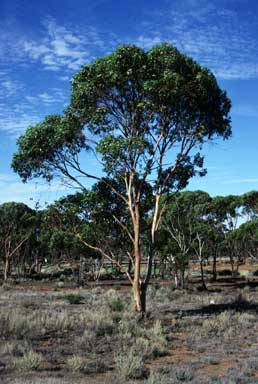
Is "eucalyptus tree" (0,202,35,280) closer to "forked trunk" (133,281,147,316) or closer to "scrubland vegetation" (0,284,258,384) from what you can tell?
"scrubland vegetation" (0,284,258,384)

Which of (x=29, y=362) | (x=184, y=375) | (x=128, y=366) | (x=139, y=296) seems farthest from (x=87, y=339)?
(x=139, y=296)

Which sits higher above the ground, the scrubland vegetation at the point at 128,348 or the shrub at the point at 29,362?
the shrub at the point at 29,362

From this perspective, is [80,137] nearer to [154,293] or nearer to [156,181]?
[156,181]

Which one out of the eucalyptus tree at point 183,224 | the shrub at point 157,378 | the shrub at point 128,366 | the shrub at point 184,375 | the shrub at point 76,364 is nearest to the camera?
the shrub at point 157,378

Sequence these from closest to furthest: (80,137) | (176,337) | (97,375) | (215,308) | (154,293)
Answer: (97,375) → (176,337) → (80,137) → (215,308) → (154,293)

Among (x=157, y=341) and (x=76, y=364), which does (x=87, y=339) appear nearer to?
(x=157, y=341)

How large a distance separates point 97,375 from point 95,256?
171 ft

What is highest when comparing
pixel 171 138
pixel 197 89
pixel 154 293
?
pixel 197 89

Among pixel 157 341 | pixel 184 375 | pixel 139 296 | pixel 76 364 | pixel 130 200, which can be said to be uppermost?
pixel 130 200

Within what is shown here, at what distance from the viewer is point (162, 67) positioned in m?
21.8

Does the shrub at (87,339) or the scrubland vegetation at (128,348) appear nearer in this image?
the scrubland vegetation at (128,348)

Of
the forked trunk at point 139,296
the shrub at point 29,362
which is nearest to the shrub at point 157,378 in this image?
the shrub at point 29,362

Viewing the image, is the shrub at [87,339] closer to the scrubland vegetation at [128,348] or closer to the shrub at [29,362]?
the scrubland vegetation at [128,348]

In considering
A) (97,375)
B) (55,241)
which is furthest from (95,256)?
(97,375)
